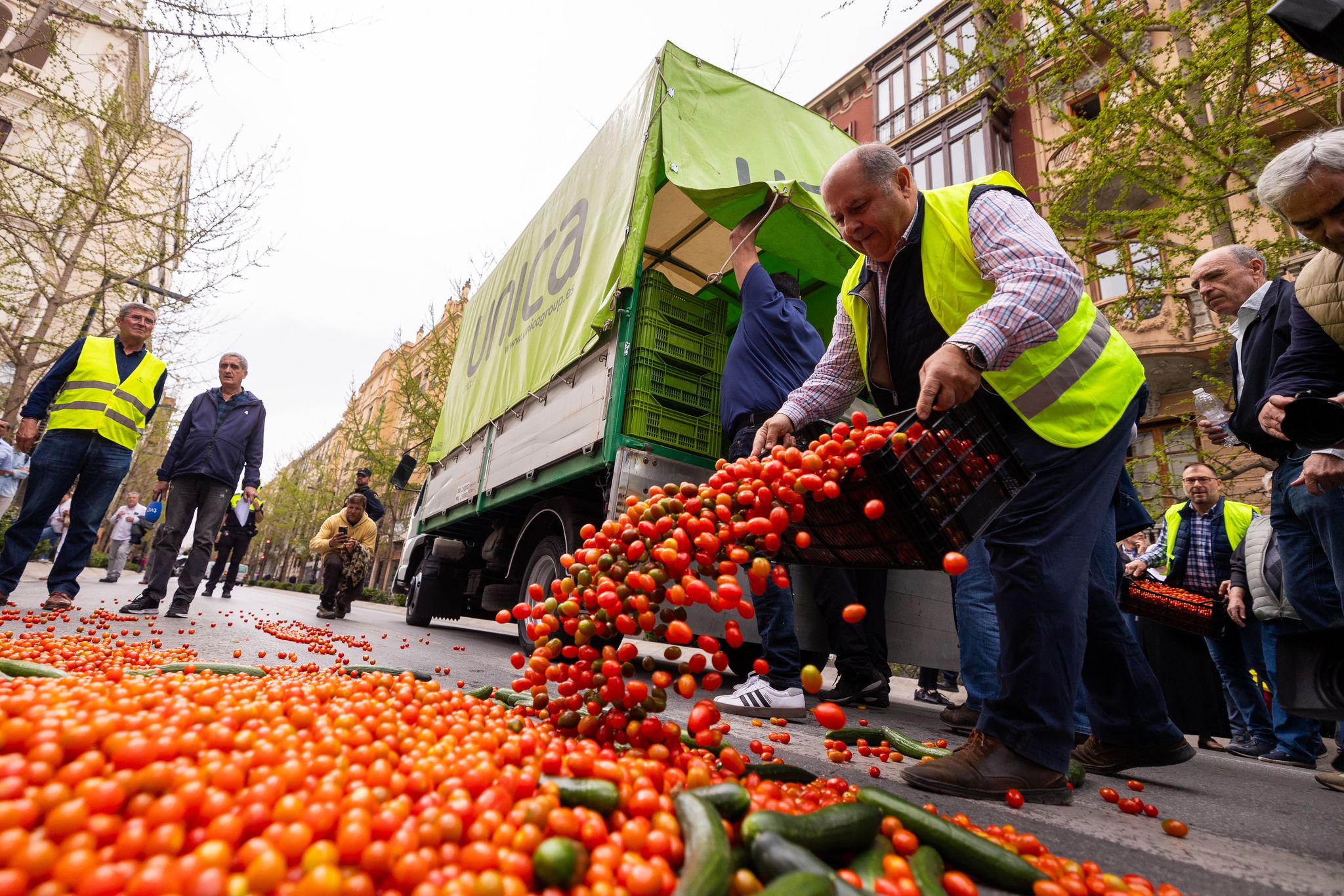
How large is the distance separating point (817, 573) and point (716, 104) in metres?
3.85

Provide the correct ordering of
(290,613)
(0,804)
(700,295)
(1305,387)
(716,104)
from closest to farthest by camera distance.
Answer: (0,804) < (1305,387) < (716,104) < (700,295) < (290,613)

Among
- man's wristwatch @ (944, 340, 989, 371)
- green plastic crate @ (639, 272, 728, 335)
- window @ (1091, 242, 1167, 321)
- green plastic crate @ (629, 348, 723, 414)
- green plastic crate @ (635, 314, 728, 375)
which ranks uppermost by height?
window @ (1091, 242, 1167, 321)

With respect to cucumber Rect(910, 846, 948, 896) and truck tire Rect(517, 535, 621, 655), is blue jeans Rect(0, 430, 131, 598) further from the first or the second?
cucumber Rect(910, 846, 948, 896)

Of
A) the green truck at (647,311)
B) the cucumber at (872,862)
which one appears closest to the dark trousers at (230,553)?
the green truck at (647,311)

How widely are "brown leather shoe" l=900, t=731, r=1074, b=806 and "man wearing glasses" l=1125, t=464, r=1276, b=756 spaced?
164 inches

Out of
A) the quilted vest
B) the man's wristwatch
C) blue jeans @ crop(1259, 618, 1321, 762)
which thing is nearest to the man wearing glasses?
blue jeans @ crop(1259, 618, 1321, 762)

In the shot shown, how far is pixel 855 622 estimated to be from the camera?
4391 millimetres

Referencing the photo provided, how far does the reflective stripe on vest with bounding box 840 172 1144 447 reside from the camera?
7.30ft

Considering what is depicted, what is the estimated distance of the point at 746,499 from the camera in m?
2.04

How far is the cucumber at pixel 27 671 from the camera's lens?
212 centimetres

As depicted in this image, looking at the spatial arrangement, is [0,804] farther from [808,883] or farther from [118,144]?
[118,144]

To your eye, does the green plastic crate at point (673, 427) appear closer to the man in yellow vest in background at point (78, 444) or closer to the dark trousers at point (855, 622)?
the dark trousers at point (855, 622)

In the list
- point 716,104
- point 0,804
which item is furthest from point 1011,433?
point 716,104

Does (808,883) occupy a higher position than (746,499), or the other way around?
(746,499)
